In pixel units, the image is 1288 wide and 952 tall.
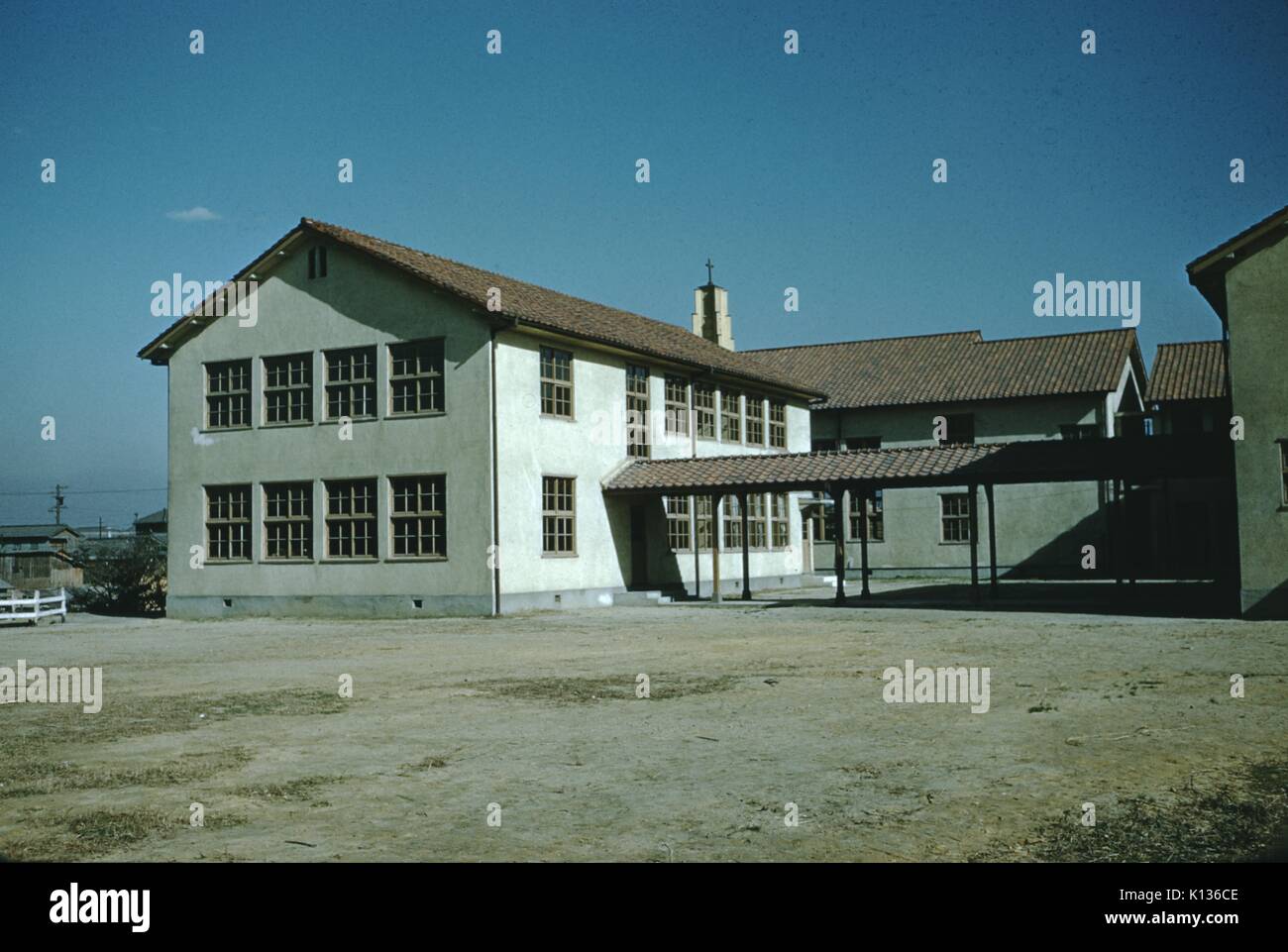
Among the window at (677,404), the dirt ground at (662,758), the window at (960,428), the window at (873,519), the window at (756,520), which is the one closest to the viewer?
the dirt ground at (662,758)

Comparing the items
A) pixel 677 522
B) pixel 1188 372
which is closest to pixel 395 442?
pixel 677 522

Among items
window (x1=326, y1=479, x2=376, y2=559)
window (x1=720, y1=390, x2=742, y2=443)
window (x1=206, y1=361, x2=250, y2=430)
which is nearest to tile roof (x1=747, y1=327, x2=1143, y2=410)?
window (x1=720, y1=390, x2=742, y2=443)

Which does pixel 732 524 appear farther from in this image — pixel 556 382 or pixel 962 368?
pixel 962 368

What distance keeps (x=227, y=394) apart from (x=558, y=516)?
8434 millimetres

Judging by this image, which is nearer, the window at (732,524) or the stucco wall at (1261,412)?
the stucco wall at (1261,412)

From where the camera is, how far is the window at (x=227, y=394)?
28.3m

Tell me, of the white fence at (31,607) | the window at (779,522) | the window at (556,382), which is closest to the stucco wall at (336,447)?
the window at (556,382)

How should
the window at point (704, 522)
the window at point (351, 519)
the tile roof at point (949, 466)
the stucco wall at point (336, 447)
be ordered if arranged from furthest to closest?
the window at point (704, 522) → the window at point (351, 519) → the stucco wall at point (336, 447) → the tile roof at point (949, 466)

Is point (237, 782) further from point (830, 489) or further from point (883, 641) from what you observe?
point (830, 489)

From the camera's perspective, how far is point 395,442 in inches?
1032

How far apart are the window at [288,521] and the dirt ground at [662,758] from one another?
1052 centimetres

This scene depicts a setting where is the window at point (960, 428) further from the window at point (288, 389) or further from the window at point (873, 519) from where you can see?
the window at point (288, 389)

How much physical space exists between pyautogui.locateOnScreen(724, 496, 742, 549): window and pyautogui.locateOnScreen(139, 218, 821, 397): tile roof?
366 cm
